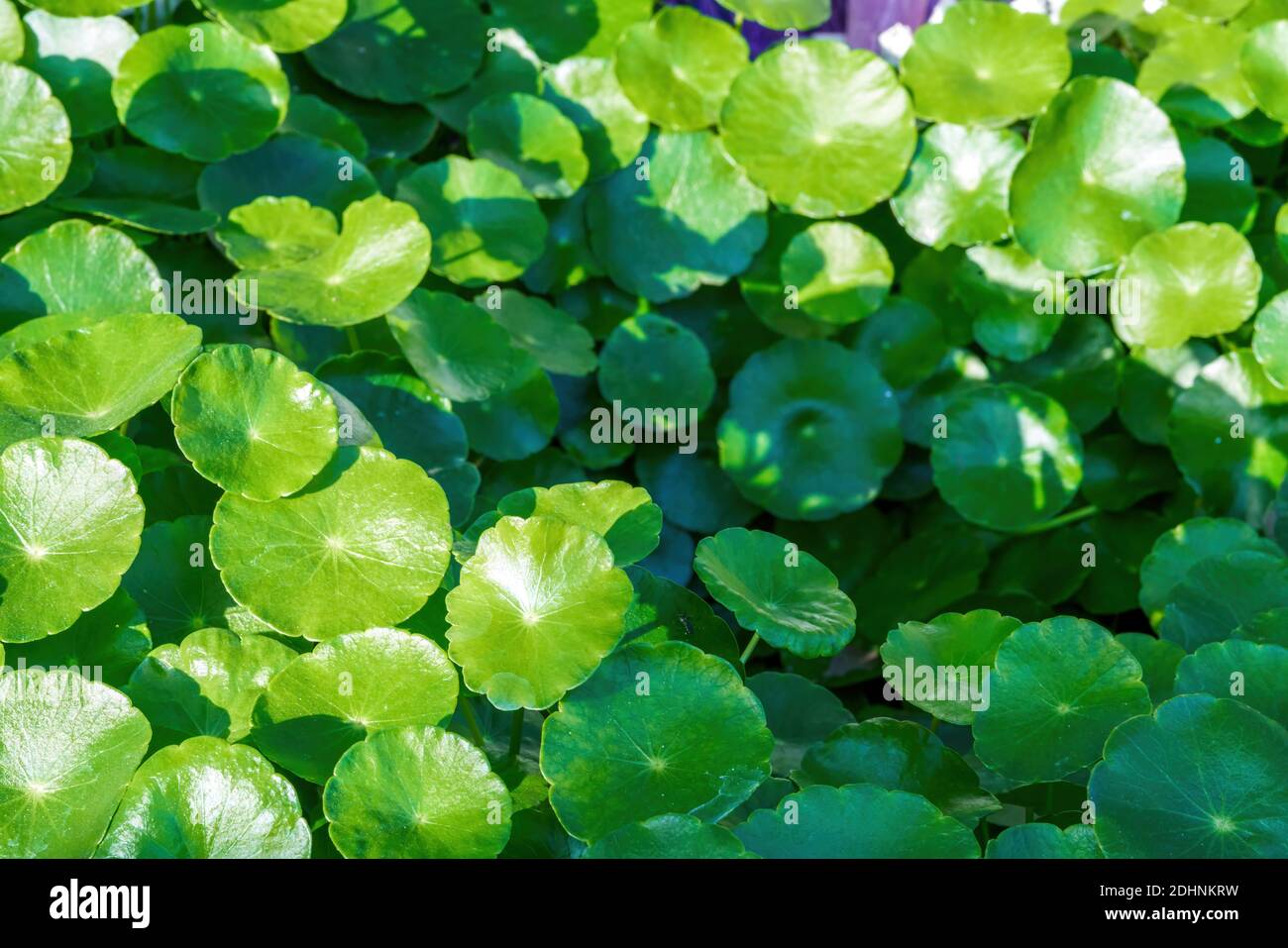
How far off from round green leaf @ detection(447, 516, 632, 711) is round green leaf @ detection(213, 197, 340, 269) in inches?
32.3

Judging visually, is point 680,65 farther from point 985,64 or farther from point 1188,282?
point 1188,282

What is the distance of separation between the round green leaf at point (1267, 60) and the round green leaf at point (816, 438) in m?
0.83

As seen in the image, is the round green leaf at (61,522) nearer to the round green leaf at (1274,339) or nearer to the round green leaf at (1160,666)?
the round green leaf at (1160,666)

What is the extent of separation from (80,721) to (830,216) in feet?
5.05

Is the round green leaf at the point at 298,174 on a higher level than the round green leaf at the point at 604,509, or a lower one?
higher

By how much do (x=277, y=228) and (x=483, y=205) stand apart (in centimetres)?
34

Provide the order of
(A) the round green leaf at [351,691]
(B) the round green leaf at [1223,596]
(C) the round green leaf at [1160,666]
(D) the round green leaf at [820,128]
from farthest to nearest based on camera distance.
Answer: (D) the round green leaf at [820,128] < (B) the round green leaf at [1223,596] < (C) the round green leaf at [1160,666] < (A) the round green leaf at [351,691]

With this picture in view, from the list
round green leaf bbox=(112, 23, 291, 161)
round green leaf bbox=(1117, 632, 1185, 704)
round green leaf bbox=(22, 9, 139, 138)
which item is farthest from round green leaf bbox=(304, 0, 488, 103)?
round green leaf bbox=(1117, 632, 1185, 704)

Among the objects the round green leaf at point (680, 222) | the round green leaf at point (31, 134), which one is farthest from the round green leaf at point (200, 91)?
the round green leaf at point (680, 222)

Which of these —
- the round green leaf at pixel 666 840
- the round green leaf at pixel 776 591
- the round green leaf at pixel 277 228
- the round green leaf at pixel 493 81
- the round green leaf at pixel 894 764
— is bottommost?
the round green leaf at pixel 894 764

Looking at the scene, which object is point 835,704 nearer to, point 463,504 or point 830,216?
point 463,504

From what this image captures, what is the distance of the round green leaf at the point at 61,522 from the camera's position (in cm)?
120

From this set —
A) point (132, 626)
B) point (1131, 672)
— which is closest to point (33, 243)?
point (132, 626)
